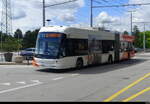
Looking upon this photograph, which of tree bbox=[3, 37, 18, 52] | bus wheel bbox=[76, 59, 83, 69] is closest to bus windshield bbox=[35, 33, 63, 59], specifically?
bus wheel bbox=[76, 59, 83, 69]

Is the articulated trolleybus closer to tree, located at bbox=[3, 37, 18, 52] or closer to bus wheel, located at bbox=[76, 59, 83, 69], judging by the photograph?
bus wheel, located at bbox=[76, 59, 83, 69]

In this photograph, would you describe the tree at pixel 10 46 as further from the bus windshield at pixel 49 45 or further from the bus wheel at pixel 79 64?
the bus windshield at pixel 49 45

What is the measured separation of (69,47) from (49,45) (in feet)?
4.55

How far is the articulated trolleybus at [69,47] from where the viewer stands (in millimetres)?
18156

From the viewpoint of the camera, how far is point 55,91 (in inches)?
421

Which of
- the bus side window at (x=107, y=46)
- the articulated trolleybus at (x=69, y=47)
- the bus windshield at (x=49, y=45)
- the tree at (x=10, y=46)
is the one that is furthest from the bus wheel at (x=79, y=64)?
the tree at (x=10, y=46)

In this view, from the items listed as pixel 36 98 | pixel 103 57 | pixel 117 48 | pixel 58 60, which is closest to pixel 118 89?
pixel 36 98

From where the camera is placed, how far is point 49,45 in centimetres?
1838

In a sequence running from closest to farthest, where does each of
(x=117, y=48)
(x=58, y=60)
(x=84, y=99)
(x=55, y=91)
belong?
(x=84, y=99) → (x=55, y=91) → (x=58, y=60) → (x=117, y=48)

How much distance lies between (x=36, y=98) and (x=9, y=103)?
1.07 meters

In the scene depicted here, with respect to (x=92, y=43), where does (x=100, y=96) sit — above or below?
below

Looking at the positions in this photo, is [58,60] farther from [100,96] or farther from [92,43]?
[100,96]

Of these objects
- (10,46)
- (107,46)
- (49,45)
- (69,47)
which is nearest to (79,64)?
(69,47)

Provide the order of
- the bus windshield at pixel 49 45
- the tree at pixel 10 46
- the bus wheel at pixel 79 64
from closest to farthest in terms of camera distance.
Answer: the bus windshield at pixel 49 45, the bus wheel at pixel 79 64, the tree at pixel 10 46
